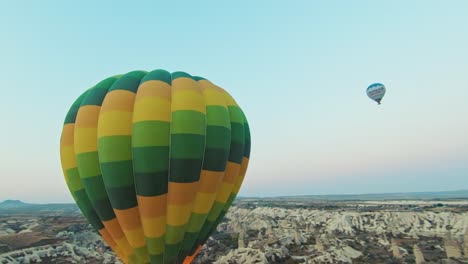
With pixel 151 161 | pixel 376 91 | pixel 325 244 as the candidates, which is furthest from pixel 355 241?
pixel 151 161

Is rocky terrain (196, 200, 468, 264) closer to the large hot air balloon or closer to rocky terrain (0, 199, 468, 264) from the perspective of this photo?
rocky terrain (0, 199, 468, 264)

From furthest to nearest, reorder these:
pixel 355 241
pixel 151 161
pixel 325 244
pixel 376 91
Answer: pixel 355 241, pixel 325 244, pixel 376 91, pixel 151 161

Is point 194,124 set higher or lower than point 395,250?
higher

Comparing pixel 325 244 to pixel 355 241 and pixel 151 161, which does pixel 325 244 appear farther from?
pixel 151 161

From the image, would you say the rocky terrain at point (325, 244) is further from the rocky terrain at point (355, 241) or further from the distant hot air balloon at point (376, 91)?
the distant hot air balloon at point (376, 91)

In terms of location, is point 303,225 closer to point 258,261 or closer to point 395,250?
point 395,250

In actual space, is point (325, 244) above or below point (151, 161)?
below

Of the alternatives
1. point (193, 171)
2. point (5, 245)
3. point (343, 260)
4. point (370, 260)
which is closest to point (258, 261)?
point (343, 260)
